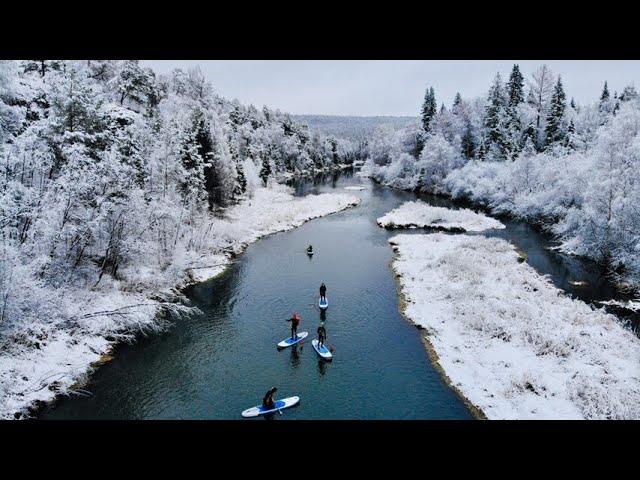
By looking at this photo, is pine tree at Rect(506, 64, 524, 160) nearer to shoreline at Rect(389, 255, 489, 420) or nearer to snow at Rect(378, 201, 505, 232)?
snow at Rect(378, 201, 505, 232)

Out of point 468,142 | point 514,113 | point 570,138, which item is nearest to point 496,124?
point 514,113

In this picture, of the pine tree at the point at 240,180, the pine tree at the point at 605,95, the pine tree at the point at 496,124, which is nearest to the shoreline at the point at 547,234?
the pine tree at the point at 496,124

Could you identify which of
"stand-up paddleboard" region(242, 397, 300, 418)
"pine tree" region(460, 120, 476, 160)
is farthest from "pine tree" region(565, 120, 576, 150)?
"stand-up paddleboard" region(242, 397, 300, 418)

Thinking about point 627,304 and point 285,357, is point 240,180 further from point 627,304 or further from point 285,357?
point 627,304
